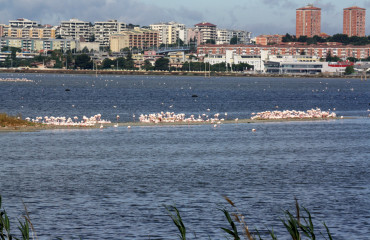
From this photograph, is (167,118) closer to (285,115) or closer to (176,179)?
(285,115)

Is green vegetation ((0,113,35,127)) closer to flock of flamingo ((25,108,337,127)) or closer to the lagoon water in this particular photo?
flock of flamingo ((25,108,337,127))

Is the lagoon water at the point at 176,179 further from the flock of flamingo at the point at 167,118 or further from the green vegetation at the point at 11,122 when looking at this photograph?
the flock of flamingo at the point at 167,118

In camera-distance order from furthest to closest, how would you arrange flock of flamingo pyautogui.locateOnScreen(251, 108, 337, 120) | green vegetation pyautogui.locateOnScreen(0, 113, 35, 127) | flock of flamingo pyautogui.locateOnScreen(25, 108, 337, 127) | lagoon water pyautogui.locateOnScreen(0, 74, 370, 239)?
flock of flamingo pyautogui.locateOnScreen(251, 108, 337, 120), flock of flamingo pyautogui.locateOnScreen(25, 108, 337, 127), green vegetation pyautogui.locateOnScreen(0, 113, 35, 127), lagoon water pyautogui.locateOnScreen(0, 74, 370, 239)

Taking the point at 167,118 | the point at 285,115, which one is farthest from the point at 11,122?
the point at 285,115

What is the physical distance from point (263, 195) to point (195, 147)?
1399 centimetres

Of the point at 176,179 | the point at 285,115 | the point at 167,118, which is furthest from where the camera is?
the point at 285,115

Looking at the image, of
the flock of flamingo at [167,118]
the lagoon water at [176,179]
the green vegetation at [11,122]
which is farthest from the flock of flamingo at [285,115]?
the green vegetation at [11,122]

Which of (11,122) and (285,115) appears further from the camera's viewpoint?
(285,115)

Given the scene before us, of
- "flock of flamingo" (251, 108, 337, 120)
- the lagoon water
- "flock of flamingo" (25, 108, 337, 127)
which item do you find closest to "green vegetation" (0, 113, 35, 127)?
"flock of flamingo" (25, 108, 337, 127)

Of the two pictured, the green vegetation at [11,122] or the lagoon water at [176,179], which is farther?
the green vegetation at [11,122]

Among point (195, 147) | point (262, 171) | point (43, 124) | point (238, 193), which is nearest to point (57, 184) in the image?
point (238, 193)

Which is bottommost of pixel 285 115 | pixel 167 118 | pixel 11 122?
pixel 285 115

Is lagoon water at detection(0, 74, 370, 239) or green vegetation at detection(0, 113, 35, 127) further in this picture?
green vegetation at detection(0, 113, 35, 127)

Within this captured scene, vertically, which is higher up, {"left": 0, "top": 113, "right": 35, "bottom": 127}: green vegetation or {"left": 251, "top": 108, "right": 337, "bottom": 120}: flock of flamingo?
{"left": 0, "top": 113, "right": 35, "bottom": 127}: green vegetation
